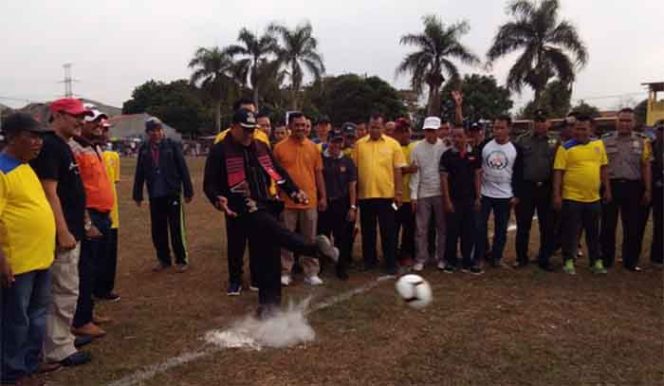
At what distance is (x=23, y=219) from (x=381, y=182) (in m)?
4.32

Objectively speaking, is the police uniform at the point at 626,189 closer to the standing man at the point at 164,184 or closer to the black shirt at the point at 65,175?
the standing man at the point at 164,184

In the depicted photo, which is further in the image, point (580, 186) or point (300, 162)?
point (580, 186)

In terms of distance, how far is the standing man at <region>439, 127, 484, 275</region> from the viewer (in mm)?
7043

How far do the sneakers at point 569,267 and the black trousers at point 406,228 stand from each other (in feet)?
6.61

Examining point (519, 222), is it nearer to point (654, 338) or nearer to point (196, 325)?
point (654, 338)

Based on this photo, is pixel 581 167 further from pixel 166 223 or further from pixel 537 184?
pixel 166 223

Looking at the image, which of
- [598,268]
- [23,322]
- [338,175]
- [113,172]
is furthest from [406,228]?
[23,322]

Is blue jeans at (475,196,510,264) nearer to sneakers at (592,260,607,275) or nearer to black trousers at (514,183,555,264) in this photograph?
black trousers at (514,183,555,264)

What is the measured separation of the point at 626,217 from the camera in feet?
24.0

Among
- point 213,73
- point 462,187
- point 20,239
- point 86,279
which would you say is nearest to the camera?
point 20,239

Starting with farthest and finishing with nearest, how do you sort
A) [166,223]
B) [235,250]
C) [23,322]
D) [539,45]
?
[539,45] < [166,223] < [235,250] < [23,322]

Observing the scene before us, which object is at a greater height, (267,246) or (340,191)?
(340,191)

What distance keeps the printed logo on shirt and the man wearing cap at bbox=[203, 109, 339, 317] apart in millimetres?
2908

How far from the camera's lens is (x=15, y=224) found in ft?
11.8
